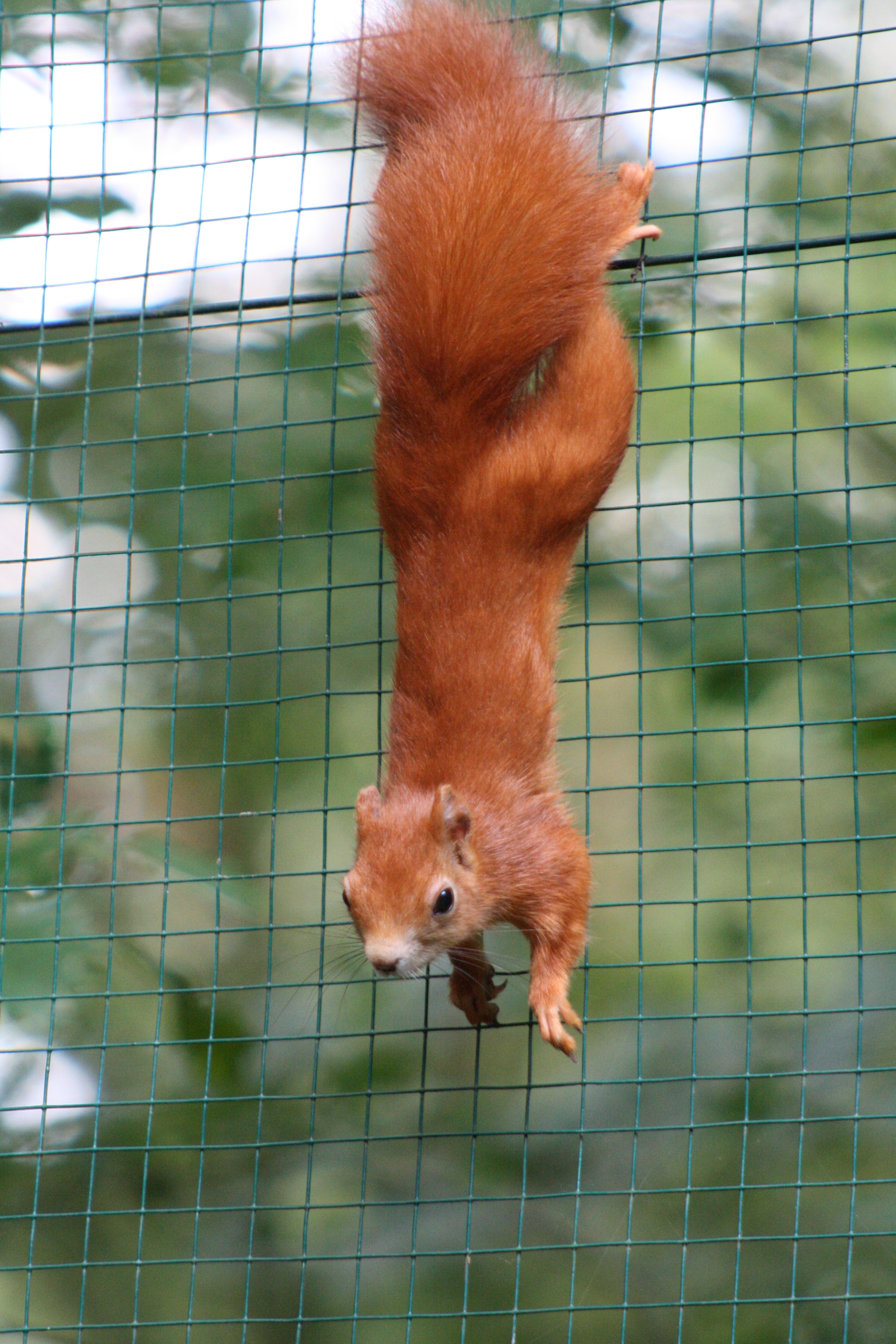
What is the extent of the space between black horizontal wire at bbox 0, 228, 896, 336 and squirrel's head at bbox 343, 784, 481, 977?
43.8 inches

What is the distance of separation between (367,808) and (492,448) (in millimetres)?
764

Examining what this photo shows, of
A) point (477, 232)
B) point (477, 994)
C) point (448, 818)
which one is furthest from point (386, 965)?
point (477, 232)

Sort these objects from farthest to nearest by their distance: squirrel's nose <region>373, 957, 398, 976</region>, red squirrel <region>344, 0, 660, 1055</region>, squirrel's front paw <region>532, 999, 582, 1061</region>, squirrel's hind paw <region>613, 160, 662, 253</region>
Answer: squirrel's hind paw <region>613, 160, 662, 253</region>, red squirrel <region>344, 0, 660, 1055</region>, squirrel's front paw <region>532, 999, 582, 1061</region>, squirrel's nose <region>373, 957, 398, 976</region>

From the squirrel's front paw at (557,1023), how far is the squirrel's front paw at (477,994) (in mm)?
190

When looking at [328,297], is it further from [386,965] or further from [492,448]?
[386,965]

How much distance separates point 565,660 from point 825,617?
27.4 inches

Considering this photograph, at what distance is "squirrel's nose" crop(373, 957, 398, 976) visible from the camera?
2.27 m

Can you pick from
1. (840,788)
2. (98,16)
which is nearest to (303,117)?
(98,16)

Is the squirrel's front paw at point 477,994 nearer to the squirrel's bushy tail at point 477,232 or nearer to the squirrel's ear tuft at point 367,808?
the squirrel's ear tuft at point 367,808

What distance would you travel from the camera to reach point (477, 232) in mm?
2602

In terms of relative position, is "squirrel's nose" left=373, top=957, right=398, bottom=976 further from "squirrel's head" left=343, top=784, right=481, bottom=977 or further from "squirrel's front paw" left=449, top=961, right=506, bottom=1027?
"squirrel's front paw" left=449, top=961, right=506, bottom=1027

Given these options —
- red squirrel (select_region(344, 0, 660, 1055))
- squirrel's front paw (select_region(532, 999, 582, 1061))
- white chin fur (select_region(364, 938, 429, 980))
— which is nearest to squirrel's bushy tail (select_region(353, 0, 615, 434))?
red squirrel (select_region(344, 0, 660, 1055))

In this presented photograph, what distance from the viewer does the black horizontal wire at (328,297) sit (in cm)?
268

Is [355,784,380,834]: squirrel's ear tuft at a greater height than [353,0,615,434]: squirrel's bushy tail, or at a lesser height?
lesser
